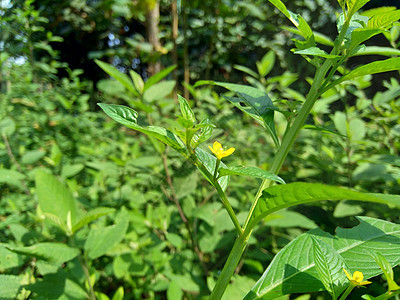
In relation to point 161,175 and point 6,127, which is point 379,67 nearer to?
point 161,175

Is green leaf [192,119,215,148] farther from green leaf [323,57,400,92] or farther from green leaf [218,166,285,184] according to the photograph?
green leaf [323,57,400,92]

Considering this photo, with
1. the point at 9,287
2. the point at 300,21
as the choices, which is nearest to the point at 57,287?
the point at 9,287

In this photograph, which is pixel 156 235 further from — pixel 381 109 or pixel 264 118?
pixel 381 109

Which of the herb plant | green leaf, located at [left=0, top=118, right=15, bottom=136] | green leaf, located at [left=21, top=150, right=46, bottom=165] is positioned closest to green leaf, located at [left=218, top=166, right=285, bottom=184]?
the herb plant

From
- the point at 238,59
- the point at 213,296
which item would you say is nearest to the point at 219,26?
the point at 238,59

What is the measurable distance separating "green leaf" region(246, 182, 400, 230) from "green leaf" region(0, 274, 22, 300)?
1.98 ft

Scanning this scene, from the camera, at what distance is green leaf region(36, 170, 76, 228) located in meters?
0.69

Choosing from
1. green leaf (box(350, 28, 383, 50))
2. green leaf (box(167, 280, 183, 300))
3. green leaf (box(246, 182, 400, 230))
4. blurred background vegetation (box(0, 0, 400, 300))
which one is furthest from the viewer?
blurred background vegetation (box(0, 0, 400, 300))

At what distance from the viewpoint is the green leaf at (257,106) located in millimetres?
505

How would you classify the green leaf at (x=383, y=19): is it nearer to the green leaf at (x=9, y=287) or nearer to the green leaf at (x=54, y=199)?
the green leaf at (x=54, y=199)

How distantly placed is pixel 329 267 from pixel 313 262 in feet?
0.19

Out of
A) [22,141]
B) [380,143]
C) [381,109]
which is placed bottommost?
[22,141]

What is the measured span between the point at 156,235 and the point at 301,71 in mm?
3031

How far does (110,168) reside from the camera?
1.23 metres
